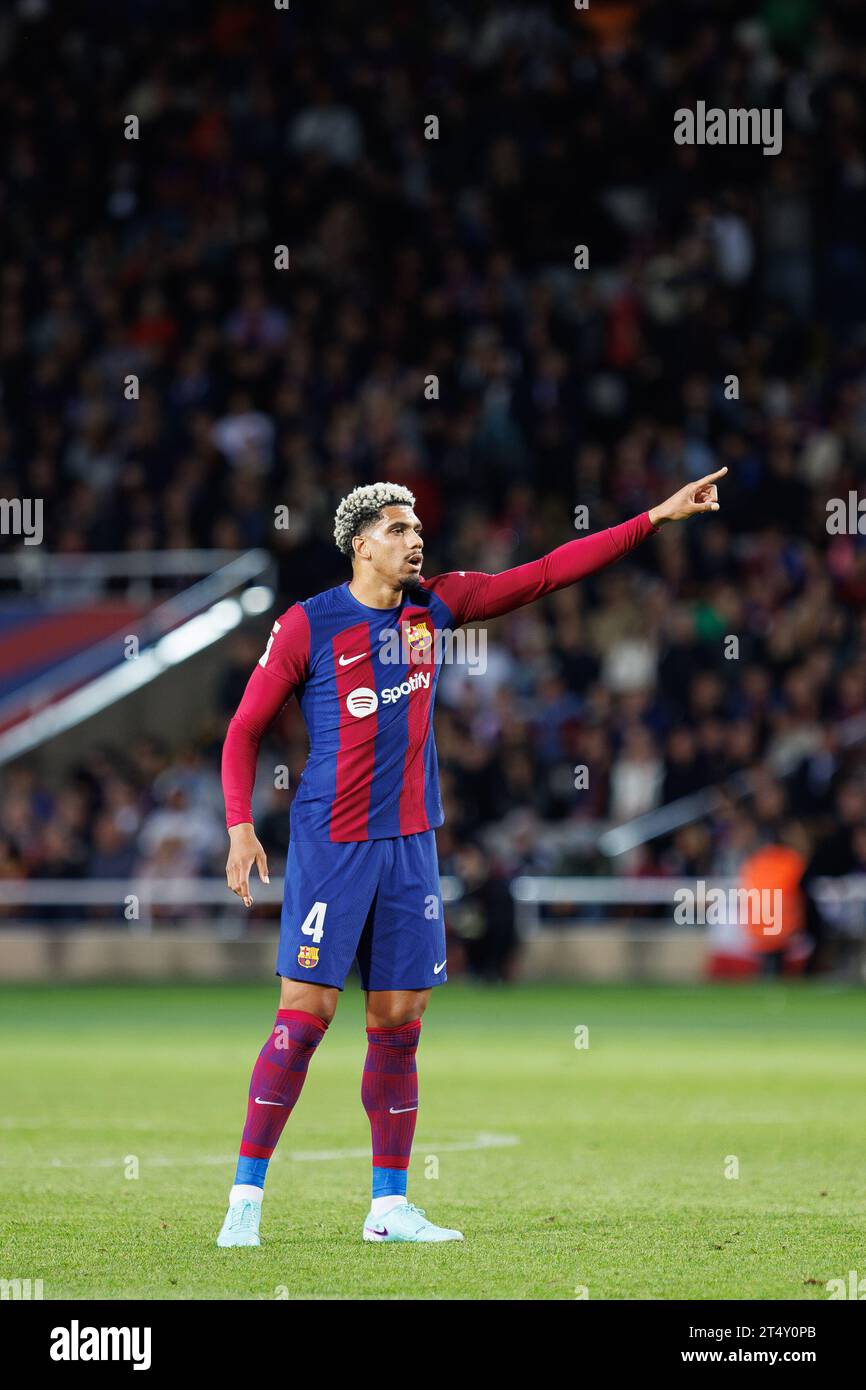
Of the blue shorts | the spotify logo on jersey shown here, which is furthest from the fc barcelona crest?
the blue shorts

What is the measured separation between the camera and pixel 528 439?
2509cm

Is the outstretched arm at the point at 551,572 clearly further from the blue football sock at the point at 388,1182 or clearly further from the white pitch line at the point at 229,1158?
the white pitch line at the point at 229,1158

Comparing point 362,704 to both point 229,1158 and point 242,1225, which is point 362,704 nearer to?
point 242,1225

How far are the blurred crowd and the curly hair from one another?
13637mm

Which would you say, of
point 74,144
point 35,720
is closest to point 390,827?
point 35,720

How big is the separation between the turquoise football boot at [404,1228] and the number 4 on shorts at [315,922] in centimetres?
95

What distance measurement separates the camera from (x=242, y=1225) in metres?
8.09

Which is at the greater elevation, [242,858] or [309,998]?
[242,858]

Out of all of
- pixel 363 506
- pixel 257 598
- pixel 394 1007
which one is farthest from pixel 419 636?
pixel 257 598

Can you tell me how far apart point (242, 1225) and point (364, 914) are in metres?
1.07

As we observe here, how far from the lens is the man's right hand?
804 centimetres

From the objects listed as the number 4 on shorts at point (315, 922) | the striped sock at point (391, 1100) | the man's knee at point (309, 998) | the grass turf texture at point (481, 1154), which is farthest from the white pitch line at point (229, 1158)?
the number 4 on shorts at point (315, 922)
